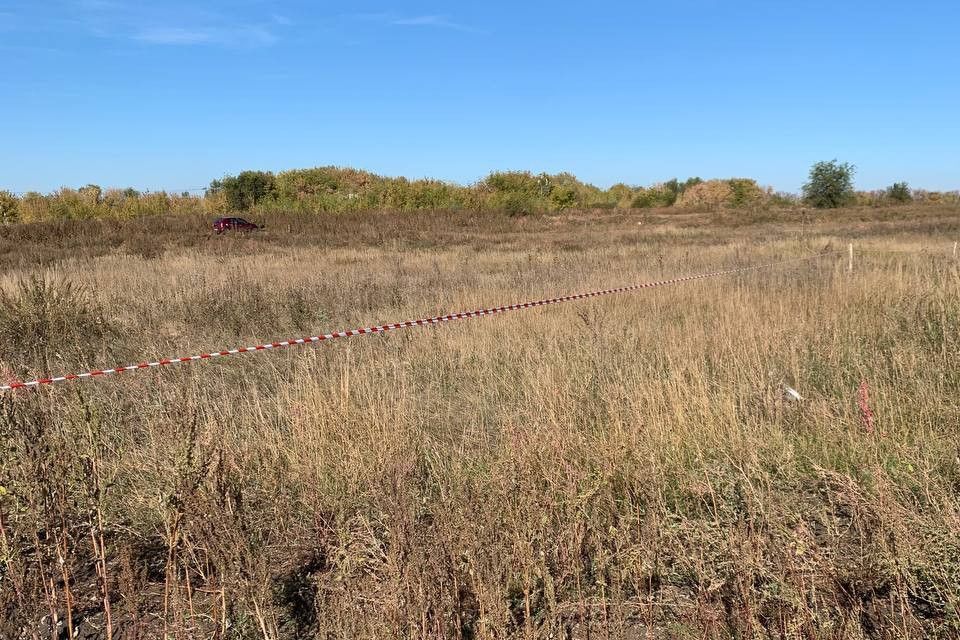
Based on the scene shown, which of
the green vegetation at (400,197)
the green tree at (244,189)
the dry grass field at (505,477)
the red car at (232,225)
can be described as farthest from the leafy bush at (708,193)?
the dry grass field at (505,477)

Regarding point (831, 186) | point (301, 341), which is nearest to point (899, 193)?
point (831, 186)

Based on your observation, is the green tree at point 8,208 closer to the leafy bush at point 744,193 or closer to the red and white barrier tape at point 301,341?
the red and white barrier tape at point 301,341

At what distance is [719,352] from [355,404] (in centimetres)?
327

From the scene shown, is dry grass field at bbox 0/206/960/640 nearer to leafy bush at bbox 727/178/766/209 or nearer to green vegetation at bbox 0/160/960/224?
green vegetation at bbox 0/160/960/224

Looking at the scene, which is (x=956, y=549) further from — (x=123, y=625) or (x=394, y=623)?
(x=123, y=625)

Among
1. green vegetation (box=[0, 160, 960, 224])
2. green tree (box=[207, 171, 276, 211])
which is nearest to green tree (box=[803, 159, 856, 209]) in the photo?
green vegetation (box=[0, 160, 960, 224])

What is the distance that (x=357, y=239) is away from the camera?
26.9 meters

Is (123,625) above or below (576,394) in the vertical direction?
below

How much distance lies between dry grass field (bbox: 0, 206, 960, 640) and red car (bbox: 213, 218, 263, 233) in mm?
23161

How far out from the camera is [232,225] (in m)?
30.6

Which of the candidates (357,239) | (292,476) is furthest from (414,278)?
(357,239)

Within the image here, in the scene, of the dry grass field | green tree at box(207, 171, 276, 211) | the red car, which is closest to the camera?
the dry grass field

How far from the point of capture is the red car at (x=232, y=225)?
98.8 feet

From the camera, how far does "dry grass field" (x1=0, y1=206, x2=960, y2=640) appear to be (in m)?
2.37
